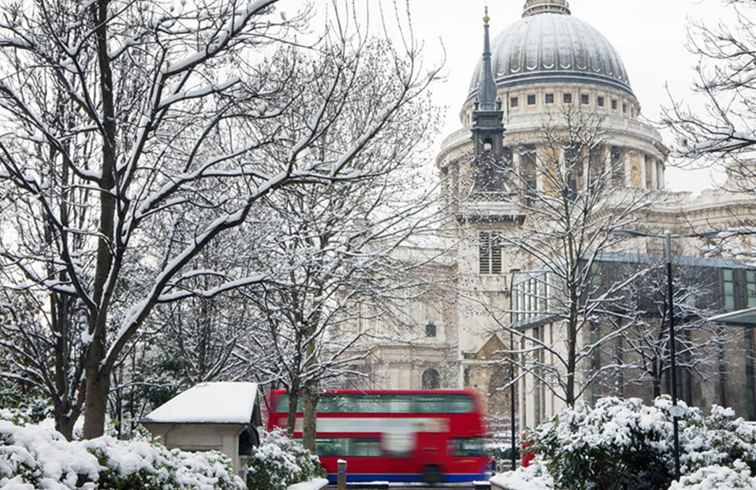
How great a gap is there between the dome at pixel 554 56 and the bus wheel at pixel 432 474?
80.4 m

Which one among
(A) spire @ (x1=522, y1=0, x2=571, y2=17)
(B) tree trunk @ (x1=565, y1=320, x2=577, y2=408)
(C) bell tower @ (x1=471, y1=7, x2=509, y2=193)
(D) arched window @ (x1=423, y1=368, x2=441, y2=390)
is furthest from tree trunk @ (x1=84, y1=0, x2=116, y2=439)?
(A) spire @ (x1=522, y1=0, x2=571, y2=17)

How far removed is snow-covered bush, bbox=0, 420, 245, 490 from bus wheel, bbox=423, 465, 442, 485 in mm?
22593

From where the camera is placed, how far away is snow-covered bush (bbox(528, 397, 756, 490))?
19172 millimetres

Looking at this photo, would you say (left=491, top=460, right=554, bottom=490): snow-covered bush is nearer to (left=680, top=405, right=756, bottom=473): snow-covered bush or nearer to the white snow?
(left=680, top=405, right=756, bottom=473): snow-covered bush

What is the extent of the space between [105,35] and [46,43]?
643mm

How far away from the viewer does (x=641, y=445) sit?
19.8m

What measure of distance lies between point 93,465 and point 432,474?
27033 mm

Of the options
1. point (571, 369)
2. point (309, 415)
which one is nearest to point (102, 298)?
point (309, 415)

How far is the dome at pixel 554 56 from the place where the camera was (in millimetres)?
111188

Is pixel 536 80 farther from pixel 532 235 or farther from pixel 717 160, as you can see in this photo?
pixel 717 160

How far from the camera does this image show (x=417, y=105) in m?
24.0

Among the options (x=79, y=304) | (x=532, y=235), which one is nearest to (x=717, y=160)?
(x=79, y=304)

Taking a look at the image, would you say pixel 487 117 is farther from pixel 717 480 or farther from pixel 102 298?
pixel 102 298

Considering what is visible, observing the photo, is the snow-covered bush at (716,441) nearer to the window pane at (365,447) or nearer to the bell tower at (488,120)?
the window pane at (365,447)
